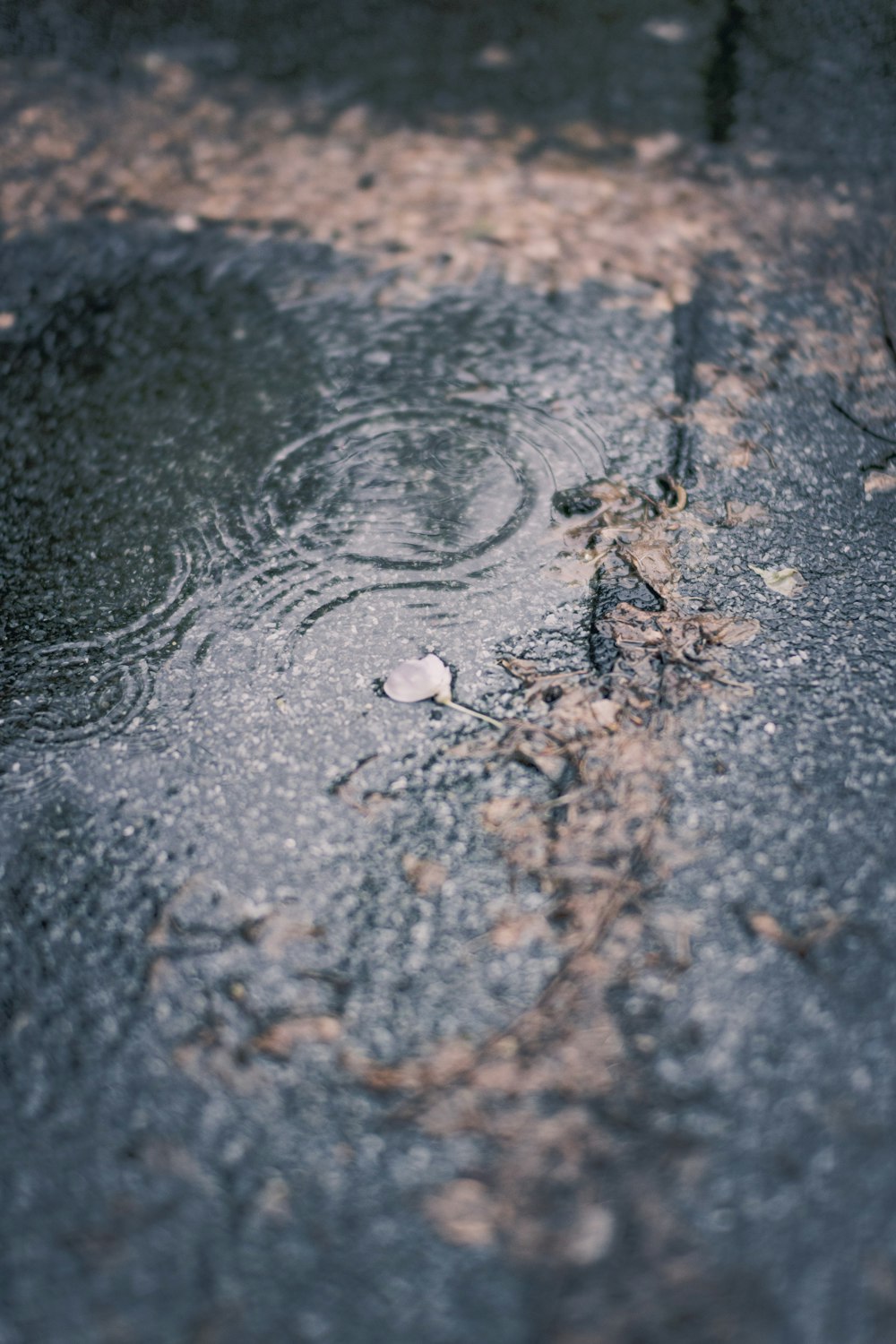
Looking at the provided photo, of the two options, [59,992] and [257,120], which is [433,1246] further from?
[257,120]

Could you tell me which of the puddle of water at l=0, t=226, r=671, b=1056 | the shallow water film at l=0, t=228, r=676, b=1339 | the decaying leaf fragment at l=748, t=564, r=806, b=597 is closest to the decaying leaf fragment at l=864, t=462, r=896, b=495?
the decaying leaf fragment at l=748, t=564, r=806, b=597

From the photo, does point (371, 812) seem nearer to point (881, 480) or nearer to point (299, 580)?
point (299, 580)

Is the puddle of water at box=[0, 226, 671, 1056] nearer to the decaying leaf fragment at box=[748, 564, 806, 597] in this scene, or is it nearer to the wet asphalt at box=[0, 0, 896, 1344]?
the wet asphalt at box=[0, 0, 896, 1344]

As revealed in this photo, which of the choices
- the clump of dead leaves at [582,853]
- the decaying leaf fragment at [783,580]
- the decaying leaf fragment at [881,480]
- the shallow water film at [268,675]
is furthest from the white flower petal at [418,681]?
the decaying leaf fragment at [881,480]

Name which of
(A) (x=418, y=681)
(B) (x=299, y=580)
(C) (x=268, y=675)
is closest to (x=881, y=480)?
(A) (x=418, y=681)

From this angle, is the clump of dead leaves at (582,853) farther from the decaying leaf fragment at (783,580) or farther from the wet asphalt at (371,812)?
the decaying leaf fragment at (783,580)

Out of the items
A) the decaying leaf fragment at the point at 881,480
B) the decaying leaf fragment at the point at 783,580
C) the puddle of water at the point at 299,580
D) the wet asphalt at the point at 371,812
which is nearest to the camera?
the wet asphalt at the point at 371,812
